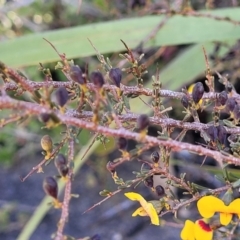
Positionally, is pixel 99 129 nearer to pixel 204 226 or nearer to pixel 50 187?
pixel 50 187

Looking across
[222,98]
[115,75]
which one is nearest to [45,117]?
[115,75]

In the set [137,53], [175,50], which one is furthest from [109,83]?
[175,50]

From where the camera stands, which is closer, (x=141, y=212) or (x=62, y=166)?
(x=62, y=166)

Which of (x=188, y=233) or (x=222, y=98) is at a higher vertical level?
(x=222, y=98)

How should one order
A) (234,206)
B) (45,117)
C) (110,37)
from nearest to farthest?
(45,117) → (234,206) → (110,37)

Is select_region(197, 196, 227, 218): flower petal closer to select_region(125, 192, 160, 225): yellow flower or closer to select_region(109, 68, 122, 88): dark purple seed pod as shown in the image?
select_region(125, 192, 160, 225): yellow flower

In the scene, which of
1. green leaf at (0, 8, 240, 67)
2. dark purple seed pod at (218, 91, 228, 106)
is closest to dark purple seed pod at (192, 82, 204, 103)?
dark purple seed pod at (218, 91, 228, 106)
